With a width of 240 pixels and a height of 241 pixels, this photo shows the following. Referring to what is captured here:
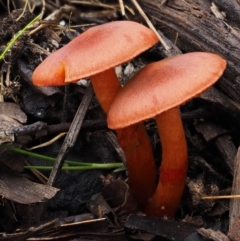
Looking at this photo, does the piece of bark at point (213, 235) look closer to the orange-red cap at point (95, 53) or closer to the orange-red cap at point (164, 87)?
the orange-red cap at point (164, 87)

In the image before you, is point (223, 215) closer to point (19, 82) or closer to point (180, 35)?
point (180, 35)

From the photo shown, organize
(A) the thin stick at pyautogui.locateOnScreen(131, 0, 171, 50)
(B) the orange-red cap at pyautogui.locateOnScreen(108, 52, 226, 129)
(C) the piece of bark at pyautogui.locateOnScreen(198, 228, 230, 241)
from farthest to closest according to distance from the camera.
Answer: (A) the thin stick at pyautogui.locateOnScreen(131, 0, 171, 50), (C) the piece of bark at pyautogui.locateOnScreen(198, 228, 230, 241), (B) the orange-red cap at pyautogui.locateOnScreen(108, 52, 226, 129)

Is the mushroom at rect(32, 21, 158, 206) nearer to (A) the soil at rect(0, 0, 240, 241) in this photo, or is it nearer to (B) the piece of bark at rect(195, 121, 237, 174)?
(A) the soil at rect(0, 0, 240, 241)

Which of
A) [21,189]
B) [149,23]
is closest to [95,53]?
[21,189]

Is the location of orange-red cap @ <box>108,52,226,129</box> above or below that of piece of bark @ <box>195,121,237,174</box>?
above

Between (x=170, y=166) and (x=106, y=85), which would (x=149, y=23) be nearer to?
(x=106, y=85)

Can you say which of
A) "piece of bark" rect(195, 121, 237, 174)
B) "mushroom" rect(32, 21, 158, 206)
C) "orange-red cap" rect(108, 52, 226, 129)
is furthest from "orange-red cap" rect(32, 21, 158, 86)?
"piece of bark" rect(195, 121, 237, 174)

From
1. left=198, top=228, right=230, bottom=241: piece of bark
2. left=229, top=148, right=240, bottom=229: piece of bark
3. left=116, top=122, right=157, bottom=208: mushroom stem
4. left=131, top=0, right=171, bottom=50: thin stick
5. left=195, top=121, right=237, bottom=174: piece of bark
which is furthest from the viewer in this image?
left=131, top=0, right=171, bottom=50: thin stick
